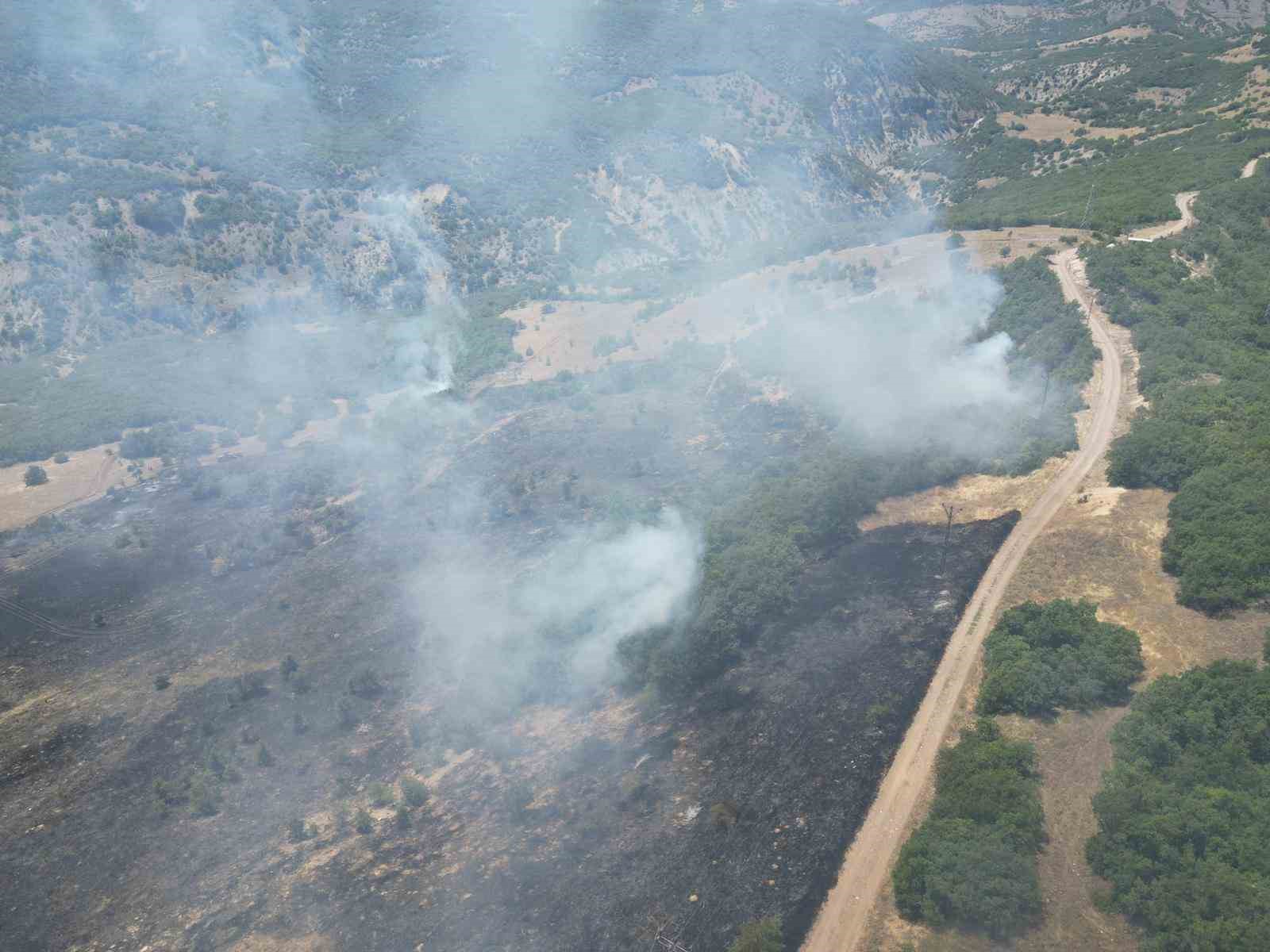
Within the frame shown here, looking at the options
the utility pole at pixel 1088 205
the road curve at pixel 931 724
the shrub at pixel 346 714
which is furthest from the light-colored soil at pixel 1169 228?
the shrub at pixel 346 714

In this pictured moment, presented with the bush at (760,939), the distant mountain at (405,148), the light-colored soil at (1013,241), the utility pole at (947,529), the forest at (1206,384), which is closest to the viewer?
the bush at (760,939)

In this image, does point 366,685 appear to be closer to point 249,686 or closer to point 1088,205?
point 249,686

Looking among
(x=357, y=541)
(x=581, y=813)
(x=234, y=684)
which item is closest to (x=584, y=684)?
A: (x=581, y=813)

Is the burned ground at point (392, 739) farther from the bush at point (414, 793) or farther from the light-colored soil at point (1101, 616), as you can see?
the light-colored soil at point (1101, 616)

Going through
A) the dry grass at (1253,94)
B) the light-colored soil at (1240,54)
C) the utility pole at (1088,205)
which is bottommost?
the utility pole at (1088,205)

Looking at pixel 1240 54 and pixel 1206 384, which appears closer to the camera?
pixel 1206 384

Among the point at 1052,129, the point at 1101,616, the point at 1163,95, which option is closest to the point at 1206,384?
the point at 1101,616

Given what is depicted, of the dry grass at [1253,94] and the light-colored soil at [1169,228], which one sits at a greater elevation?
the dry grass at [1253,94]
